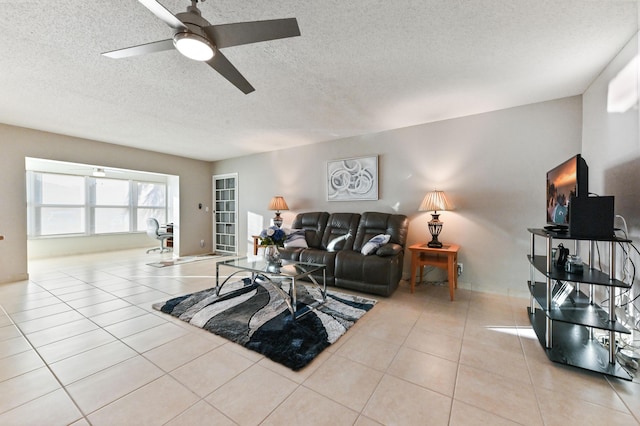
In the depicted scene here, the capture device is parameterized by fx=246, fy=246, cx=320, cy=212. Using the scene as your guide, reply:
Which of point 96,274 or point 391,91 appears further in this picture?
point 96,274

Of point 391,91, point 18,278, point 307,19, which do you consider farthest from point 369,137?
point 18,278

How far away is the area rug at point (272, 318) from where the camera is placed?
1937mm

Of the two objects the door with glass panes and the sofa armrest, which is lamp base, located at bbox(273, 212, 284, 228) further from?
the sofa armrest

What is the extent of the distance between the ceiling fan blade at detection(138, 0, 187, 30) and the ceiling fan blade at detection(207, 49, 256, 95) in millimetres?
245

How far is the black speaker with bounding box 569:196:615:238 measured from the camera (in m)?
1.62

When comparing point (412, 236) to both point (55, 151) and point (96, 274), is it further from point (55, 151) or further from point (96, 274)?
point (55, 151)

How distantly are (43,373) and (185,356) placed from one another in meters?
0.86

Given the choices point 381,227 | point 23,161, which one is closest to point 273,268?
point 381,227

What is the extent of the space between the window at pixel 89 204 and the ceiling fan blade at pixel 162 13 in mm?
7048

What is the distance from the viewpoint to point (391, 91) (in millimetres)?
2668

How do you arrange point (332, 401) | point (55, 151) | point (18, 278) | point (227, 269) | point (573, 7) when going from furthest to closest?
1. point (227, 269)
2. point (55, 151)
3. point (18, 278)
4. point (573, 7)
5. point (332, 401)

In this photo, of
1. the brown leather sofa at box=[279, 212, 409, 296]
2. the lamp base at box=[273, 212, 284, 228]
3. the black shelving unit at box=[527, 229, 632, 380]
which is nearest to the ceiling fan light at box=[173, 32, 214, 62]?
the brown leather sofa at box=[279, 212, 409, 296]

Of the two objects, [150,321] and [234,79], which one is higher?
[234,79]

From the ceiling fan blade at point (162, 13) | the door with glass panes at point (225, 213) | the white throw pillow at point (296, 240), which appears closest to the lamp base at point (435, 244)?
the white throw pillow at point (296, 240)
